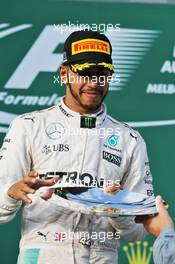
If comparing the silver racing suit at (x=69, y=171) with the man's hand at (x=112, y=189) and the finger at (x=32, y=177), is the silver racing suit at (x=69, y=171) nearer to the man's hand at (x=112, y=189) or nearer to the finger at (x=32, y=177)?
the man's hand at (x=112, y=189)

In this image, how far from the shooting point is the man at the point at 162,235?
2.31 metres

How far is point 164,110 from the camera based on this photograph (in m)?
4.16

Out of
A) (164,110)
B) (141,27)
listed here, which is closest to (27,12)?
(141,27)

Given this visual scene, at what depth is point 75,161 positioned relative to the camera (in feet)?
9.54

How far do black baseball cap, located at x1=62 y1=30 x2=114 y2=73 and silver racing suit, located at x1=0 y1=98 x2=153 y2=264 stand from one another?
0.16m

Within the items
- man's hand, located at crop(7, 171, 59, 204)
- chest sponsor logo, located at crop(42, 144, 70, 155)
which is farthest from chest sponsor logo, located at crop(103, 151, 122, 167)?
man's hand, located at crop(7, 171, 59, 204)

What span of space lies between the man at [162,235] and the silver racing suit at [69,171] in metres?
0.19

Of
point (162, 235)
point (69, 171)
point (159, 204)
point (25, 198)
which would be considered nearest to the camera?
point (162, 235)

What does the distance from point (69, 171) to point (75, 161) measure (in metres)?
0.05

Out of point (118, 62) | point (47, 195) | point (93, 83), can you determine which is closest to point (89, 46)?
point (93, 83)

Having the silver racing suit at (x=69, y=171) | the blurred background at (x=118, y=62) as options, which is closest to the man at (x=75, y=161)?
the silver racing suit at (x=69, y=171)

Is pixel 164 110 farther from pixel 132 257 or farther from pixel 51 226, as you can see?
pixel 51 226

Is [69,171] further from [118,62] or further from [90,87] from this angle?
[118,62]

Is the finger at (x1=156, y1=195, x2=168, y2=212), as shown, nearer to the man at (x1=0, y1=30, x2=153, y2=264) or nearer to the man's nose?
the man at (x1=0, y1=30, x2=153, y2=264)
